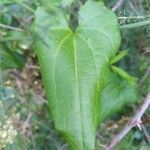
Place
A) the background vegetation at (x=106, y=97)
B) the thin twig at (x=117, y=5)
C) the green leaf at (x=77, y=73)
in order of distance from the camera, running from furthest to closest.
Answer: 1. the background vegetation at (x=106, y=97)
2. the thin twig at (x=117, y=5)
3. the green leaf at (x=77, y=73)

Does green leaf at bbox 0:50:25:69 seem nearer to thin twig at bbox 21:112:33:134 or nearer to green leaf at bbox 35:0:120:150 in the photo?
green leaf at bbox 35:0:120:150

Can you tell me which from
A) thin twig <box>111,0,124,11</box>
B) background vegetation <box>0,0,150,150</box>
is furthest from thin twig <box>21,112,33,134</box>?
thin twig <box>111,0,124,11</box>

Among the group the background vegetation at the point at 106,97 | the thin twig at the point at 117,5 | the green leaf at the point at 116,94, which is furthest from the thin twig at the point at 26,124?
the thin twig at the point at 117,5

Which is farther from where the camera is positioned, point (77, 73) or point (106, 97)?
point (106, 97)

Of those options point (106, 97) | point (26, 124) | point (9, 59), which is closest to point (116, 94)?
point (106, 97)

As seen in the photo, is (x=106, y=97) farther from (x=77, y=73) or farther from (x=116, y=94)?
(x=77, y=73)

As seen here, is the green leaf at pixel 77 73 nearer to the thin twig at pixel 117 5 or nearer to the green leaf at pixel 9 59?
the green leaf at pixel 9 59

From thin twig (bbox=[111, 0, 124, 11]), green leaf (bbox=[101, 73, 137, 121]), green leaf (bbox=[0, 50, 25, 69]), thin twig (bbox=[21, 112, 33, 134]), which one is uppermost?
thin twig (bbox=[111, 0, 124, 11])
